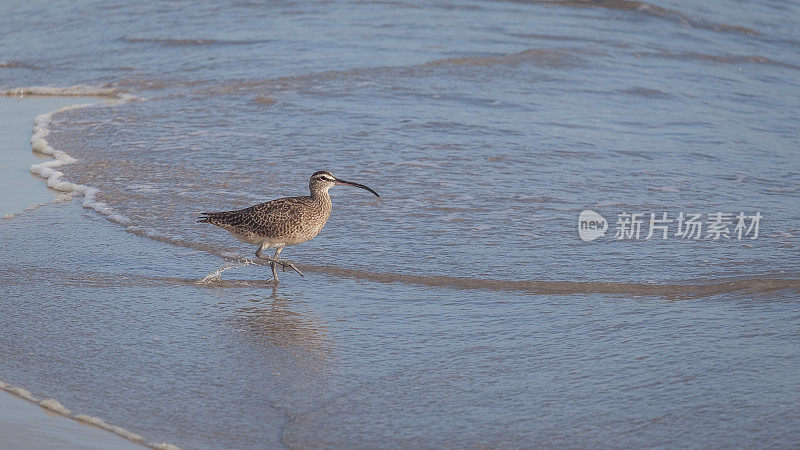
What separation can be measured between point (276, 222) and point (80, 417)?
9.40ft

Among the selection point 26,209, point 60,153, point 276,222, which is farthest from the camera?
point 60,153

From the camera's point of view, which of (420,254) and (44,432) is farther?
(420,254)

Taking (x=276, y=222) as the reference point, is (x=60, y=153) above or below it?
below

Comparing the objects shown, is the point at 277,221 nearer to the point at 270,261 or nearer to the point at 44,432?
the point at 270,261

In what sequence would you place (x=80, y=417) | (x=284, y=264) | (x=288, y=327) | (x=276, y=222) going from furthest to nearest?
(x=276, y=222) < (x=284, y=264) < (x=288, y=327) < (x=80, y=417)

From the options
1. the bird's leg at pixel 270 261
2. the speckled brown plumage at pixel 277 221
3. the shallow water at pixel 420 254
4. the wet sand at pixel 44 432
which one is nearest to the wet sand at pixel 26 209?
the wet sand at pixel 44 432

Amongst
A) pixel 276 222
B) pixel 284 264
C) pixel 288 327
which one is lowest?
pixel 288 327

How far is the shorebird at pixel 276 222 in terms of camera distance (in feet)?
26.0

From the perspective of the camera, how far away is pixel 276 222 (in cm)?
792

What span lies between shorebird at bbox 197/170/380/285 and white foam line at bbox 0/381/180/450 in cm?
252

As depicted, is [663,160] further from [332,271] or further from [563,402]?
[563,402]

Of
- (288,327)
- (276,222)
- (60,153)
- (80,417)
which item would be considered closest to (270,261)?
(276,222)

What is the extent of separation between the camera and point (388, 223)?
8945 mm

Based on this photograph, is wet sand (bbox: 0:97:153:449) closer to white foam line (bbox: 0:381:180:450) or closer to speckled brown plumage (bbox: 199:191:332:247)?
white foam line (bbox: 0:381:180:450)
